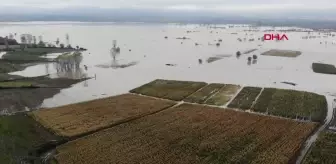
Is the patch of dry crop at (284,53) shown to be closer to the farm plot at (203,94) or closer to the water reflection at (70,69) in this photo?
the farm plot at (203,94)

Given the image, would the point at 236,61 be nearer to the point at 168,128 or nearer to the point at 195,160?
the point at 168,128

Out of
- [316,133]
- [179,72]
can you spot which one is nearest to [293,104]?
[316,133]

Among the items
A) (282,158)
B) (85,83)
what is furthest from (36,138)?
(85,83)

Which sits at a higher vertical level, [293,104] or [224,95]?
[224,95]

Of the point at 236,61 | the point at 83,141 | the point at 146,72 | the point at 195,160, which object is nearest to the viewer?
the point at 195,160

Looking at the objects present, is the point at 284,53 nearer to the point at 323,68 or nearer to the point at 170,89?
the point at 323,68

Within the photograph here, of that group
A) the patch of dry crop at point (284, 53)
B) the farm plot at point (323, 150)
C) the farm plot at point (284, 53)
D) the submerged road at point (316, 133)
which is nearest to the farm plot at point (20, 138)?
the submerged road at point (316, 133)
